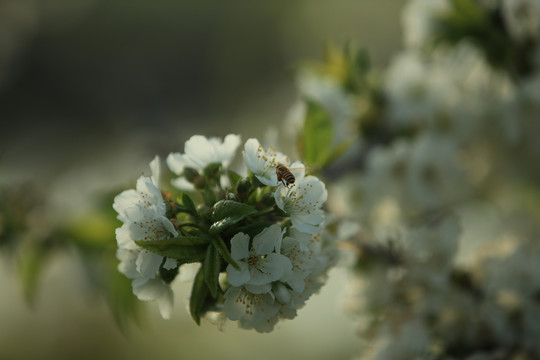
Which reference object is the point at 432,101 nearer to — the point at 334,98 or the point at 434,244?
the point at 334,98

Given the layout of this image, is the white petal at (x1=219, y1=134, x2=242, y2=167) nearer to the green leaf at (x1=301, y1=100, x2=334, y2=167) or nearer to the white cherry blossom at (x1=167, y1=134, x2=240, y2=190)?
the white cherry blossom at (x1=167, y1=134, x2=240, y2=190)

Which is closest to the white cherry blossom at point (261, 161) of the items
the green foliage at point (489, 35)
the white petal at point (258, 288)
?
the white petal at point (258, 288)

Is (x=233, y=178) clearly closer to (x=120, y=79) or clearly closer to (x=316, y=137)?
(x=316, y=137)

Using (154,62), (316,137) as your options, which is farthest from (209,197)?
(154,62)

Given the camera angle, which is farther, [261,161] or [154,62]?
[154,62]

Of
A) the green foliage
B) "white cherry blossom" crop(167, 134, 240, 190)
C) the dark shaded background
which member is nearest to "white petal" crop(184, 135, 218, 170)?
"white cherry blossom" crop(167, 134, 240, 190)

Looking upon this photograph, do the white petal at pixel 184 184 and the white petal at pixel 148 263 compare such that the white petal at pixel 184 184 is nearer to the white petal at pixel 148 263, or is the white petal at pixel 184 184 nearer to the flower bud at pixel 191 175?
the flower bud at pixel 191 175
